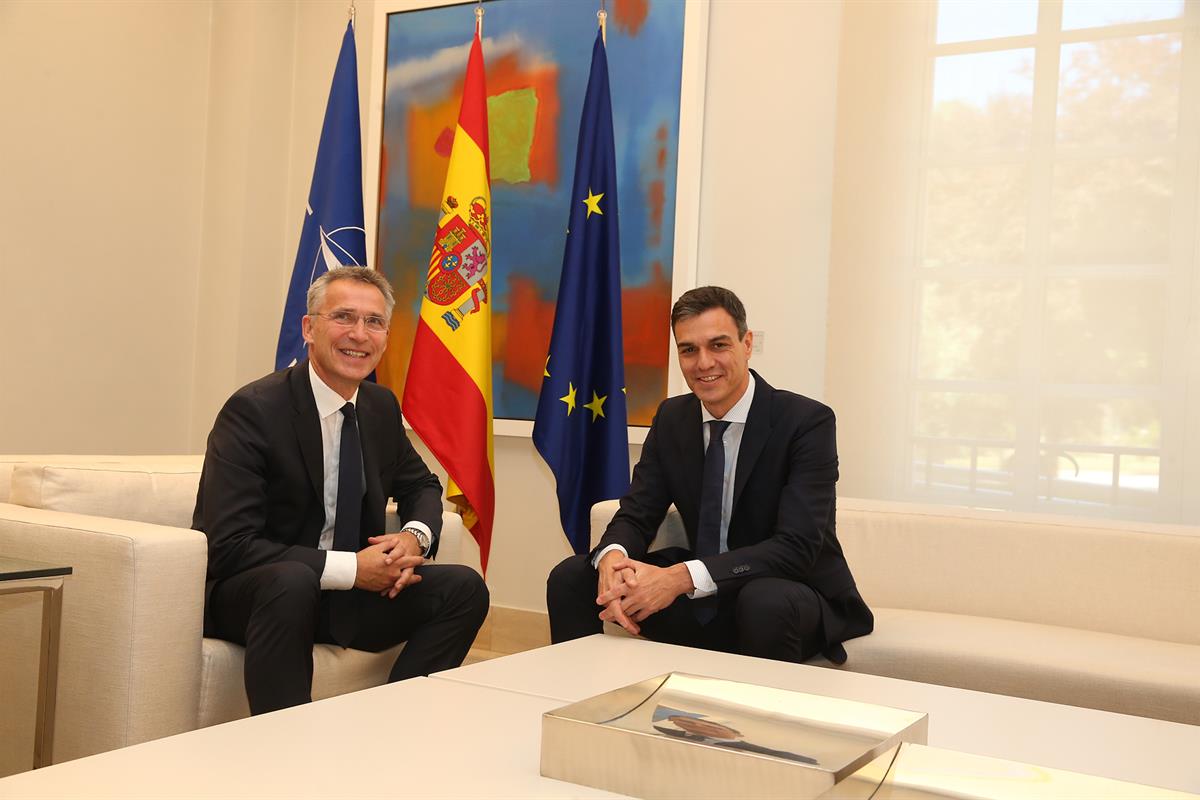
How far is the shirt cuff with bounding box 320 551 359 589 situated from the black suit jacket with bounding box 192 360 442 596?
0.02 m

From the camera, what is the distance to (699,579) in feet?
7.91

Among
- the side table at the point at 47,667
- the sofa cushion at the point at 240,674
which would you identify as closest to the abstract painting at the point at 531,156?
the sofa cushion at the point at 240,674

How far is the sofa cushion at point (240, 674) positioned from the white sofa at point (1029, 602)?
78 cm

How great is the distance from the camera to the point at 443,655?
2.44 meters

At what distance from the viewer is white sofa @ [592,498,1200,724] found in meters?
2.26

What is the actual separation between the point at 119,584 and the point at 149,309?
279 cm

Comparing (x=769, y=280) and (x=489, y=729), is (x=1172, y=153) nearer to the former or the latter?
(x=769, y=280)

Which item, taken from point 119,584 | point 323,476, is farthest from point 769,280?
point 119,584

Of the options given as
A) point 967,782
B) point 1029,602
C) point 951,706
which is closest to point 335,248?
point 1029,602

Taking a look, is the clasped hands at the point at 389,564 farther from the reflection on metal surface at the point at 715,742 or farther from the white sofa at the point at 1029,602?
the reflection on metal surface at the point at 715,742

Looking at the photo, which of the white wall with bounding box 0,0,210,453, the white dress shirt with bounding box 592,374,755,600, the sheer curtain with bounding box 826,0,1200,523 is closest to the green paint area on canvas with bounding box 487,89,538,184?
the sheer curtain with bounding box 826,0,1200,523

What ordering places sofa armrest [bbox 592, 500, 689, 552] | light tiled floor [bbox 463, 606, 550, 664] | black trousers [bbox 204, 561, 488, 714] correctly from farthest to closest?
light tiled floor [bbox 463, 606, 550, 664], sofa armrest [bbox 592, 500, 689, 552], black trousers [bbox 204, 561, 488, 714]

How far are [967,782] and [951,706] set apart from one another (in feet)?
1.88

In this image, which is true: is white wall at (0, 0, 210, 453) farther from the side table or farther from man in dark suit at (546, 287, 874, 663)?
man in dark suit at (546, 287, 874, 663)
